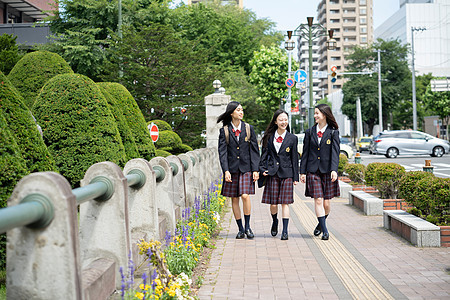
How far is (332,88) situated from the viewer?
142m

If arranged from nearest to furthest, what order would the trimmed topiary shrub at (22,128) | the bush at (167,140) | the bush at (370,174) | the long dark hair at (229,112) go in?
1. the trimmed topiary shrub at (22,128)
2. the long dark hair at (229,112)
3. the bush at (370,174)
4. the bush at (167,140)

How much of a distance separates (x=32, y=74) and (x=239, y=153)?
585 cm

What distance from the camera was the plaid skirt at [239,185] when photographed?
8657mm

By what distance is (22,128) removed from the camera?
18.3 ft

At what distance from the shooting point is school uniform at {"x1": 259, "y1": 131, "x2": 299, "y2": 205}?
8711mm

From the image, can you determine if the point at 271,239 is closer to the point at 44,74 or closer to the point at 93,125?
the point at 93,125

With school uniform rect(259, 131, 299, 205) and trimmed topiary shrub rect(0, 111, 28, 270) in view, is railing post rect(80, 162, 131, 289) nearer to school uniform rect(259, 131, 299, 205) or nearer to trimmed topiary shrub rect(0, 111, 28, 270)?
trimmed topiary shrub rect(0, 111, 28, 270)

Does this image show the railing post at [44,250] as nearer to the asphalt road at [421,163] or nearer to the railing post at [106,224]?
the railing post at [106,224]

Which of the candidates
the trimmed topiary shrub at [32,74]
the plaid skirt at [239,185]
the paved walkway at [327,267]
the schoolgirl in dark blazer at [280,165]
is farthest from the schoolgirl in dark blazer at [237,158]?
the trimmed topiary shrub at [32,74]

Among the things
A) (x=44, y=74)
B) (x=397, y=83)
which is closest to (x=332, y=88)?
(x=397, y=83)

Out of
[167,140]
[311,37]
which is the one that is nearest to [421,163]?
[311,37]

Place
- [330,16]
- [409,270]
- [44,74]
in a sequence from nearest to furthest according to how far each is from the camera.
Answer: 1. [409,270]
2. [44,74]
3. [330,16]

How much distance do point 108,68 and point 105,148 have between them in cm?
1991

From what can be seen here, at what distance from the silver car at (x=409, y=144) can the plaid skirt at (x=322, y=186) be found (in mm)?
30828
